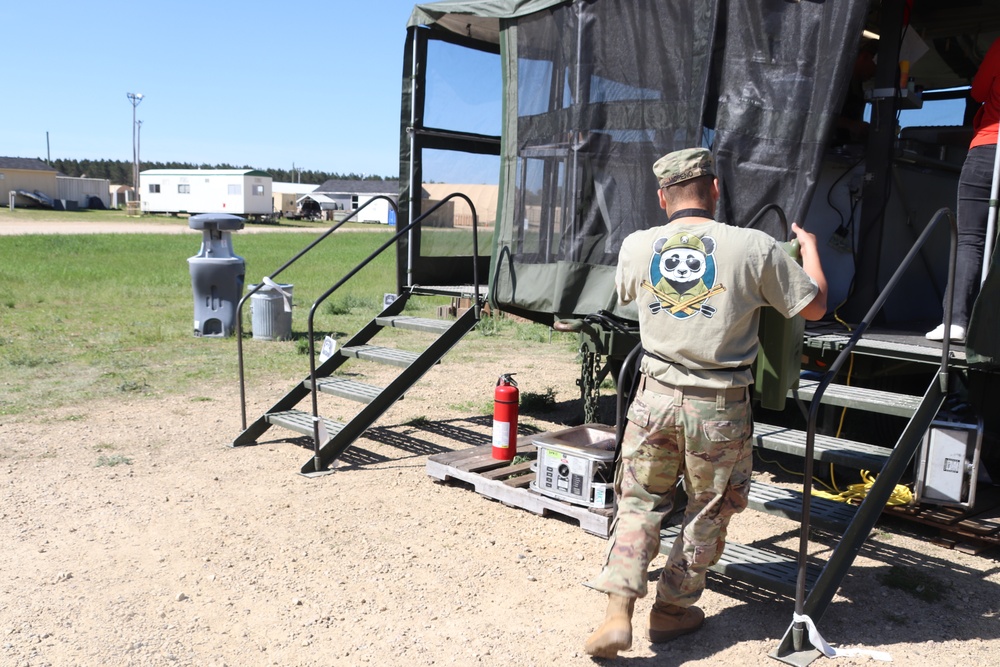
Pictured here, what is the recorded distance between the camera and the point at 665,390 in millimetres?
3373

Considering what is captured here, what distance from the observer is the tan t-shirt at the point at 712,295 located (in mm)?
3225

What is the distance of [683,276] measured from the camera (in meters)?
3.31

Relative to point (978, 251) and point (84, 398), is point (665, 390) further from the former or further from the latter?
point (84, 398)

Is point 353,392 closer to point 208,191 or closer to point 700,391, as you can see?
point 700,391

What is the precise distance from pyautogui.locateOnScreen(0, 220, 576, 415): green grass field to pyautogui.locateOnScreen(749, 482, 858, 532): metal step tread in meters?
5.50

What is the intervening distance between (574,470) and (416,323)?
2.24 metres

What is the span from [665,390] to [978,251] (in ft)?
7.71

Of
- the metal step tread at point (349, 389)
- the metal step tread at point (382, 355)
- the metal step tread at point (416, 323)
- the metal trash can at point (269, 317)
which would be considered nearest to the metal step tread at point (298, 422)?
the metal step tread at point (349, 389)

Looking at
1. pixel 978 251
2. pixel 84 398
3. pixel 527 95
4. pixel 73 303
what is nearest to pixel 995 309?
pixel 978 251

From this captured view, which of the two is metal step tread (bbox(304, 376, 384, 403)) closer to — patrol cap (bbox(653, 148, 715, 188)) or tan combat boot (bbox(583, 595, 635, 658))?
tan combat boot (bbox(583, 595, 635, 658))

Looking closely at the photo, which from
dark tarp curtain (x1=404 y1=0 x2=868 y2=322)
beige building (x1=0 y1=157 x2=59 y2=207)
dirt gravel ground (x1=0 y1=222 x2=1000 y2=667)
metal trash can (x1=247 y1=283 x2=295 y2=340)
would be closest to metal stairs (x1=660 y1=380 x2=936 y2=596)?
dirt gravel ground (x1=0 y1=222 x2=1000 y2=667)

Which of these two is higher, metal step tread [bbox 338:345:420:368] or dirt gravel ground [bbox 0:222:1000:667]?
metal step tread [bbox 338:345:420:368]

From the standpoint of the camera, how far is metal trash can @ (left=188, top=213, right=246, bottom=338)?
1095 centimetres

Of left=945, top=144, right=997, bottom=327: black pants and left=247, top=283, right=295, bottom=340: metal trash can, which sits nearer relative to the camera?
left=945, top=144, right=997, bottom=327: black pants
